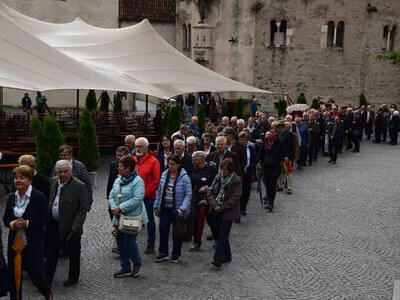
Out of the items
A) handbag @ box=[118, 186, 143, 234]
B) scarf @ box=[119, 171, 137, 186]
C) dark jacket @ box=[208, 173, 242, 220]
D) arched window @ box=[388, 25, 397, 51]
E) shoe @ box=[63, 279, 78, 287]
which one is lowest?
shoe @ box=[63, 279, 78, 287]

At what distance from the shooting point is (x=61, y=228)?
5.81 m

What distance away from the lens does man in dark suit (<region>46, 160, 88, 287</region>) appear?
5.75 meters

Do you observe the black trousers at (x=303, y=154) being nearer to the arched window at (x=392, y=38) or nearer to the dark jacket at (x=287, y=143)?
the dark jacket at (x=287, y=143)

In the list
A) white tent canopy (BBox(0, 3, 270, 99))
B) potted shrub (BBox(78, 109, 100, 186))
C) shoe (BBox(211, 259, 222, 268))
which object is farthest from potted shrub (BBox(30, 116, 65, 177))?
shoe (BBox(211, 259, 222, 268))

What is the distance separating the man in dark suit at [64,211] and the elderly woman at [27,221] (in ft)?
1.60

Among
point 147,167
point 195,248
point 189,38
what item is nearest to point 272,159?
point 195,248

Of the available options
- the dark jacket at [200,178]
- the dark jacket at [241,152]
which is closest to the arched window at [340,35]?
the dark jacket at [241,152]

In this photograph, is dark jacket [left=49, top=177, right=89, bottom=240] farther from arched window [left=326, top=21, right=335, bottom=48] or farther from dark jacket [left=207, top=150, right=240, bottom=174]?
arched window [left=326, top=21, right=335, bottom=48]

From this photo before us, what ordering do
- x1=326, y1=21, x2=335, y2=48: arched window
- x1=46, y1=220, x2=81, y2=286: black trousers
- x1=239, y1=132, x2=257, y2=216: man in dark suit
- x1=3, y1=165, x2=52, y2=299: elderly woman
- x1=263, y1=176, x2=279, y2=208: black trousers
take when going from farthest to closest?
x1=326, y1=21, x2=335, y2=48: arched window < x1=263, y1=176, x2=279, y2=208: black trousers < x1=239, y1=132, x2=257, y2=216: man in dark suit < x1=46, y1=220, x2=81, y2=286: black trousers < x1=3, y1=165, x2=52, y2=299: elderly woman

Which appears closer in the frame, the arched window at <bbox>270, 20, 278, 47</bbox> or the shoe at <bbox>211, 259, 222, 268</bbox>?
the shoe at <bbox>211, 259, 222, 268</bbox>

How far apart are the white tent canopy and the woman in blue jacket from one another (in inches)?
199

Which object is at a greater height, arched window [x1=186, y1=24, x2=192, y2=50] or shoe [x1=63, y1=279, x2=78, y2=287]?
arched window [x1=186, y1=24, x2=192, y2=50]

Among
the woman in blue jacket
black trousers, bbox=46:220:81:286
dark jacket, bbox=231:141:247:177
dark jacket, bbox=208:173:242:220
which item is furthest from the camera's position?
Result: dark jacket, bbox=231:141:247:177

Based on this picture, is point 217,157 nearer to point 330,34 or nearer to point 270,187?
point 270,187
